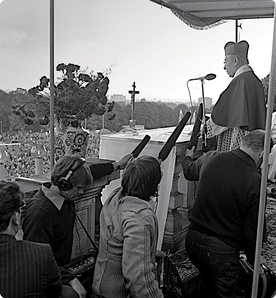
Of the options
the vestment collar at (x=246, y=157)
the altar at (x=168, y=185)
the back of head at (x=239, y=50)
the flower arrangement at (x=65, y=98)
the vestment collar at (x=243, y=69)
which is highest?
the back of head at (x=239, y=50)

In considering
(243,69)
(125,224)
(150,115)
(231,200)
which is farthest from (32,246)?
(150,115)

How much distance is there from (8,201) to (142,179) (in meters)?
0.45

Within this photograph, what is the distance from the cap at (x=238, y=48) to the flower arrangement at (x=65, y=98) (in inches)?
43.4

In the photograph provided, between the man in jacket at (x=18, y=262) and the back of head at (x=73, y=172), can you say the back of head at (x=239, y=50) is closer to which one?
the back of head at (x=73, y=172)

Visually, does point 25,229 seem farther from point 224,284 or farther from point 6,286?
point 224,284

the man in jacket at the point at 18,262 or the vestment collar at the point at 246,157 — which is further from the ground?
the vestment collar at the point at 246,157

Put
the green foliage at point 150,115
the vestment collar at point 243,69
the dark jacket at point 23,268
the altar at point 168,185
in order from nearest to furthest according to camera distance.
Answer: the dark jacket at point 23,268
the altar at point 168,185
the vestment collar at point 243,69
the green foliage at point 150,115

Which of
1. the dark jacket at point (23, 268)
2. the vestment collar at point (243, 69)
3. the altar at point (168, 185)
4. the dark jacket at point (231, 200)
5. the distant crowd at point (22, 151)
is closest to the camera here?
the dark jacket at point (23, 268)

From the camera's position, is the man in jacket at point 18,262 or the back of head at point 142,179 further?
the back of head at point 142,179

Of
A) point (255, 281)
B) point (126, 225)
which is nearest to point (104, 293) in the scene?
point (126, 225)

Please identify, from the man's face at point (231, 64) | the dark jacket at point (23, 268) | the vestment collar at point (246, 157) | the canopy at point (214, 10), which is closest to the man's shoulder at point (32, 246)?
the dark jacket at point (23, 268)

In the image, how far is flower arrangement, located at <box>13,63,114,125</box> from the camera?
2.02 m

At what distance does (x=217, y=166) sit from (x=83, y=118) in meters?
0.67

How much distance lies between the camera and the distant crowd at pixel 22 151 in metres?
1.95
